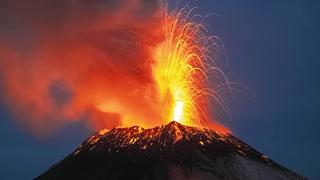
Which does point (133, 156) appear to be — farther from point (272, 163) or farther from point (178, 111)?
point (272, 163)

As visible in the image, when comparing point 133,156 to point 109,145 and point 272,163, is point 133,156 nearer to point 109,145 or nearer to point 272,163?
point 109,145

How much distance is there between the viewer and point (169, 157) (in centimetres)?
9681

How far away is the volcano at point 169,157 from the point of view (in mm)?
96000

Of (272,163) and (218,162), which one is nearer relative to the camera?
(218,162)

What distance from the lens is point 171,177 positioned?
308ft

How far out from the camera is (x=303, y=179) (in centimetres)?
10650

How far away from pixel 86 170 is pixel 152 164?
9767 mm

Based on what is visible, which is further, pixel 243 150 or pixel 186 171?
pixel 243 150

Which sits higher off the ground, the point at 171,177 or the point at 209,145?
the point at 209,145

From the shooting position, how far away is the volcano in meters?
96.0

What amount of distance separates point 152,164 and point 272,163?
17170 mm

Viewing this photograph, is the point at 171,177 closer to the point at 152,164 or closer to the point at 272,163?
the point at 152,164

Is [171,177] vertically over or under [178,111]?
under

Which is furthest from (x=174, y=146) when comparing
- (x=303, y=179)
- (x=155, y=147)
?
(x=303, y=179)
